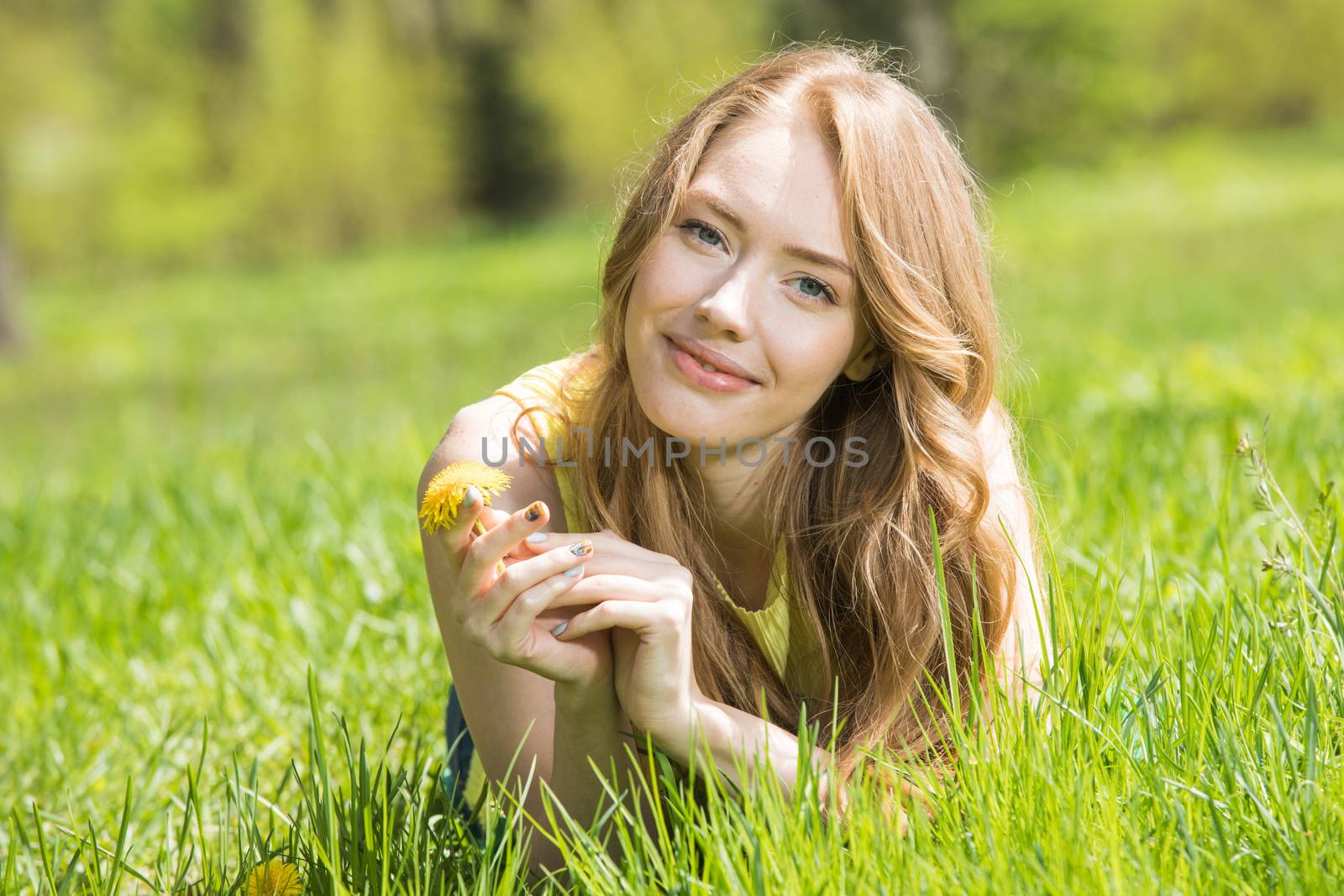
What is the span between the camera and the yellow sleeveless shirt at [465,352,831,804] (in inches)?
72.4

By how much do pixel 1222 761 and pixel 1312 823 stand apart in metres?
0.11

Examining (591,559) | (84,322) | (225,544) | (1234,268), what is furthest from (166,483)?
(84,322)

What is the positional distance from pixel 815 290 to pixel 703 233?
17 centimetres

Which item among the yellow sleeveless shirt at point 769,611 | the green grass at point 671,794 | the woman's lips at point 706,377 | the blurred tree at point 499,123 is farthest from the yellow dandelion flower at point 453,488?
the blurred tree at point 499,123

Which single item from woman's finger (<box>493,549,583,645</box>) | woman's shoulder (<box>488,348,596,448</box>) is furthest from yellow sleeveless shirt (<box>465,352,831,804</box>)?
woman's finger (<box>493,549,583,645</box>)

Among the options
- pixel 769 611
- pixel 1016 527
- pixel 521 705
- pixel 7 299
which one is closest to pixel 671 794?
pixel 521 705

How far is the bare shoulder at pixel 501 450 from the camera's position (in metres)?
1.76

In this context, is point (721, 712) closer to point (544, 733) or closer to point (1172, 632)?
point (544, 733)

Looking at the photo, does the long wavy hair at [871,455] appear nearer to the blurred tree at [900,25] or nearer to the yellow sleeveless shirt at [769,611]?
the yellow sleeveless shirt at [769,611]

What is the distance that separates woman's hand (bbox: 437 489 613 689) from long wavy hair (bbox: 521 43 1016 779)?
1.05 feet

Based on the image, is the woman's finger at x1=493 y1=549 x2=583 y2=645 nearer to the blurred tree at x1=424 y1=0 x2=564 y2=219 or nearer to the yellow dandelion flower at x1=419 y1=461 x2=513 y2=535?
the yellow dandelion flower at x1=419 y1=461 x2=513 y2=535

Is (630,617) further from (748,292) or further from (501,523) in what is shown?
(748,292)

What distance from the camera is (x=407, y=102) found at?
17000mm

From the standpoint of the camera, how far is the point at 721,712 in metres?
1.55
